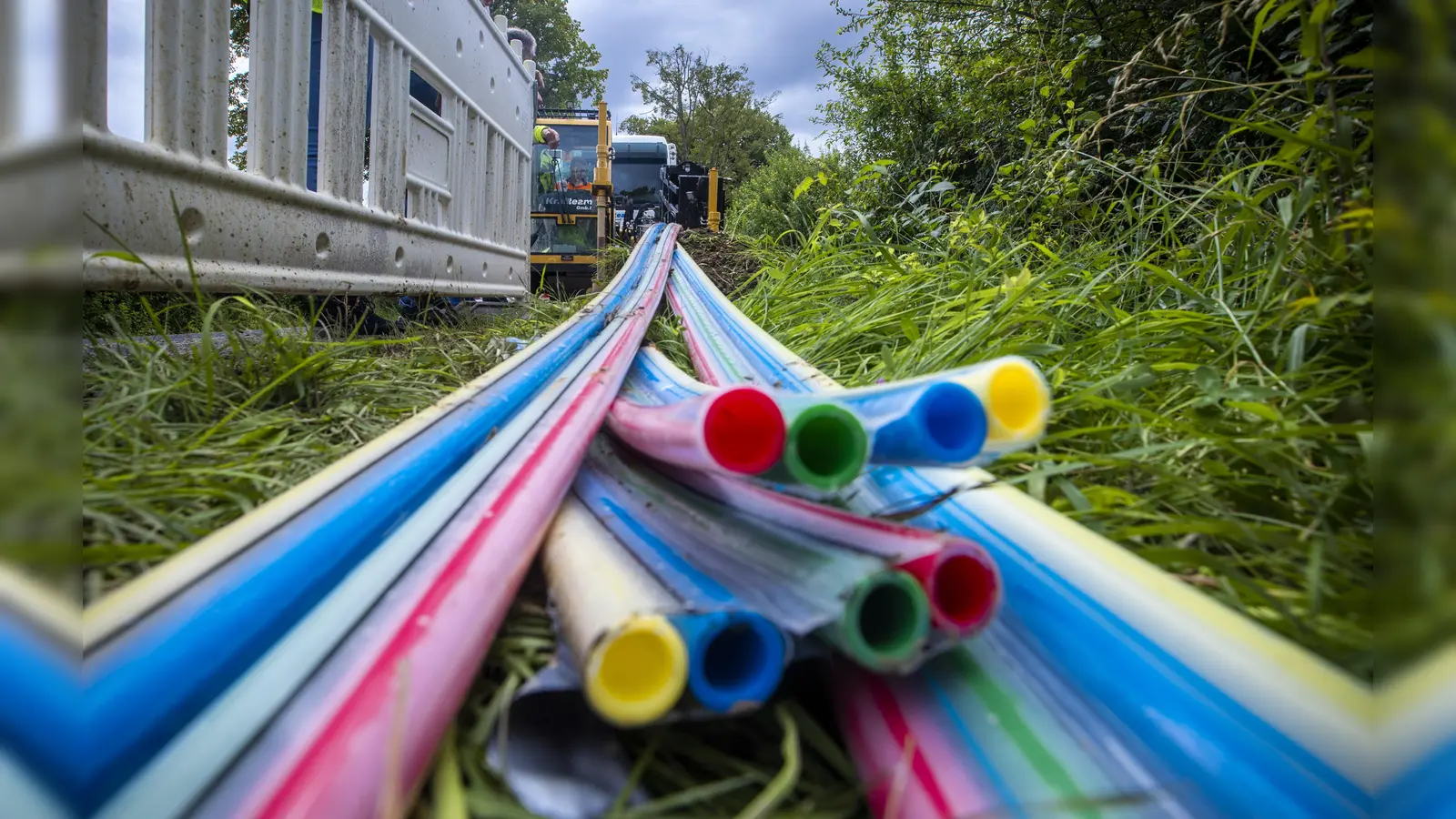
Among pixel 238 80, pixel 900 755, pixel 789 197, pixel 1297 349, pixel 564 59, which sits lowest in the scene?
pixel 900 755

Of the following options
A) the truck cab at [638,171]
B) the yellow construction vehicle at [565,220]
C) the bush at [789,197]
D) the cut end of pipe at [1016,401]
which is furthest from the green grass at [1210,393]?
the truck cab at [638,171]

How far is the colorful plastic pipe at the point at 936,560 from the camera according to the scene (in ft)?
2.07

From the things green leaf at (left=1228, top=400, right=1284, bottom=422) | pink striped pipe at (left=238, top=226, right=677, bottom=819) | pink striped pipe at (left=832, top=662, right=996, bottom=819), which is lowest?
pink striped pipe at (left=832, top=662, right=996, bottom=819)

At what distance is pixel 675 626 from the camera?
58cm

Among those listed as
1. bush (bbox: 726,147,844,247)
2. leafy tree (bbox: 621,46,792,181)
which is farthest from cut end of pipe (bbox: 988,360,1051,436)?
leafy tree (bbox: 621,46,792,181)

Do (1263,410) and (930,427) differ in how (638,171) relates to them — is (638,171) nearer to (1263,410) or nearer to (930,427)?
(1263,410)

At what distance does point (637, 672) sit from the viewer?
22.4 inches

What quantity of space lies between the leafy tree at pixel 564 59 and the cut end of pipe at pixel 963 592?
32441 mm

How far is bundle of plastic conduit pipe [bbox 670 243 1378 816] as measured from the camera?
1.65ft

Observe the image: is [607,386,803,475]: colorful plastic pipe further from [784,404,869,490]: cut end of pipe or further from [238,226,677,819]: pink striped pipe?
[238,226,677,819]: pink striped pipe

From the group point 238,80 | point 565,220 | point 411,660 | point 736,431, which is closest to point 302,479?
Answer: point 411,660

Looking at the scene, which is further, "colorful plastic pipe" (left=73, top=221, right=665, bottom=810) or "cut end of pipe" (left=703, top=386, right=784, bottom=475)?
"cut end of pipe" (left=703, top=386, right=784, bottom=475)

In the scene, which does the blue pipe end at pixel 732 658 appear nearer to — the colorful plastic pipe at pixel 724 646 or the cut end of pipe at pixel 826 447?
the colorful plastic pipe at pixel 724 646

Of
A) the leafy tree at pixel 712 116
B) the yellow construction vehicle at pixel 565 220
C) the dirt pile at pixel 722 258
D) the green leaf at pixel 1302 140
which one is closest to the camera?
the green leaf at pixel 1302 140
